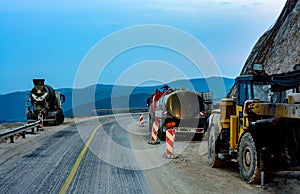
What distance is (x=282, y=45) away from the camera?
28406mm

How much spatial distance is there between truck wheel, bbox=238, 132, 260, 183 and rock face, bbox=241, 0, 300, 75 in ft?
51.2

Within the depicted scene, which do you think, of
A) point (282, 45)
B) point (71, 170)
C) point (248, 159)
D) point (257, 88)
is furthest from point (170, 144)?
point (282, 45)

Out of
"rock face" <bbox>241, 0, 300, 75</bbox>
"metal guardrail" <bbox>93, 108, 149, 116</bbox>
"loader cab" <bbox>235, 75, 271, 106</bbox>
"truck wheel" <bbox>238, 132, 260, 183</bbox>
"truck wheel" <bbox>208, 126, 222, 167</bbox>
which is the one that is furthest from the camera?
"metal guardrail" <bbox>93, 108, 149, 116</bbox>

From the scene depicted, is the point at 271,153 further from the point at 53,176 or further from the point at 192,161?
the point at 53,176

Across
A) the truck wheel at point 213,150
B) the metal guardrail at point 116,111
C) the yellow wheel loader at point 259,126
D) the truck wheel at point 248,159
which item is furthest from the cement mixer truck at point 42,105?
the truck wheel at point 248,159

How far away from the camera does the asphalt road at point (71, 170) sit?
935cm

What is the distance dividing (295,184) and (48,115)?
25.7m

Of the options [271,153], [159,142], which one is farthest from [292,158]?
[159,142]

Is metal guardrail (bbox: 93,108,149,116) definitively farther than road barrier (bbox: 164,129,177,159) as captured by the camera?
Yes

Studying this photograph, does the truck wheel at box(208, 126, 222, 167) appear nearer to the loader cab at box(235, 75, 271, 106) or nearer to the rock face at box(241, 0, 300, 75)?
the loader cab at box(235, 75, 271, 106)

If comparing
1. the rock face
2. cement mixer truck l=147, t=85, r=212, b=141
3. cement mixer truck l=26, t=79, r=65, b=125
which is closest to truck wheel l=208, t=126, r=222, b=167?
cement mixer truck l=147, t=85, r=212, b=141

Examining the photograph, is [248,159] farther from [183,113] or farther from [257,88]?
[183,113]

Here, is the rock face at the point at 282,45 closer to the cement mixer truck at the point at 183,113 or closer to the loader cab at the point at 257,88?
the cement mixer truck at the point at 183,113

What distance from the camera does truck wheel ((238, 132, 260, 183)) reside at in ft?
31.2
